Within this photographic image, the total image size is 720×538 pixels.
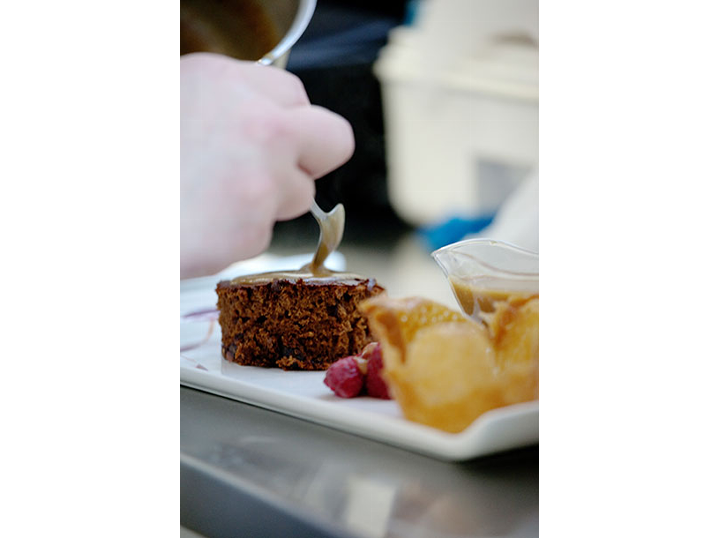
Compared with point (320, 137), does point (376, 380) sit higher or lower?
lower

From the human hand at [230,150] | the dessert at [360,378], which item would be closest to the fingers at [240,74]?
the human hand at [230,150]

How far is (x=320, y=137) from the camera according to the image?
2.35ft

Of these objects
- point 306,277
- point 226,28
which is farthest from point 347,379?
point 226,28

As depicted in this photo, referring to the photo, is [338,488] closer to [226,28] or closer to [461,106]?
[461,106]

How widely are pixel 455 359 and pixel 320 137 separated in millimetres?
272

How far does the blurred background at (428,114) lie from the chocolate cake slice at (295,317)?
0.57 ft

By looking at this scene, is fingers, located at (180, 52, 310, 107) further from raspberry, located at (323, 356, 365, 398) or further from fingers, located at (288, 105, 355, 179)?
raspberry, located at (323, 356, 365, 398)

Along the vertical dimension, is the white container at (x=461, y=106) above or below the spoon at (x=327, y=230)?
above

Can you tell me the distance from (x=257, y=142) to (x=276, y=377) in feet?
1.00

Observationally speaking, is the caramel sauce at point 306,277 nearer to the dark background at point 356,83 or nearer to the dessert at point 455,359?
the dark background at point 356,83

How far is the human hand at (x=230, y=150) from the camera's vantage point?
0.67 metres

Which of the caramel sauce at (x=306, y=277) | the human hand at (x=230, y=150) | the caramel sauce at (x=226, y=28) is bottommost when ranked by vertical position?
the caramel sauce at (x=306, y=277)
